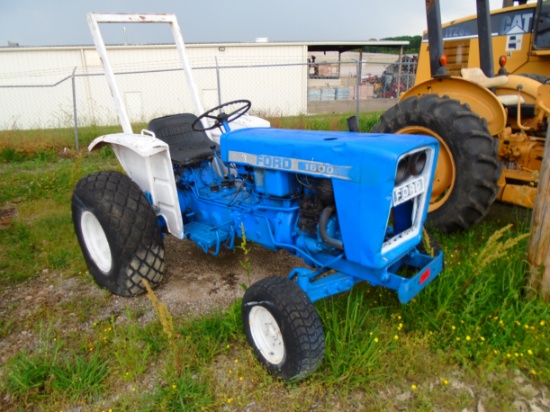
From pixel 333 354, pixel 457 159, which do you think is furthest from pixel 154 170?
pixel 457 159

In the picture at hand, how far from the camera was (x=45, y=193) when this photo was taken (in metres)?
5.47

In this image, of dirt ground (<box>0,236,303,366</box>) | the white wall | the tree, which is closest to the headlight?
the tree

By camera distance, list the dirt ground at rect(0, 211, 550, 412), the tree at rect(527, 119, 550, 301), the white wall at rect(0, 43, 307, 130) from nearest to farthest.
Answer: the tree at rect(527, 119, 550, 301) < the dirt ground at rect(0, 211, 550, 412) < the white wall at rect(0, 43, 307, 130)

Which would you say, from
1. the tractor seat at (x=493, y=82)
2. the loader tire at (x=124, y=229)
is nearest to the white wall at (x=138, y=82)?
the tractor seat at (x=493, y=82)

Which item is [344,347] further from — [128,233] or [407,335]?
[128,233]

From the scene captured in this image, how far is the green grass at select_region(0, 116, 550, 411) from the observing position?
2100 mm

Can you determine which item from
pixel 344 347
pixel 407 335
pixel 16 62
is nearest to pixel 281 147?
pixel 344 347

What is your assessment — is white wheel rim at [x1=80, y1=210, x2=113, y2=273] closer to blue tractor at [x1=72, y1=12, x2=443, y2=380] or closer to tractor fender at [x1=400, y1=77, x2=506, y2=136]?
blue tractor at [x1=72, y1=12, x2=443, y2=380]

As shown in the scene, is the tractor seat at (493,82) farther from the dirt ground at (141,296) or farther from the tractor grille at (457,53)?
the dirt ground at (141,296)

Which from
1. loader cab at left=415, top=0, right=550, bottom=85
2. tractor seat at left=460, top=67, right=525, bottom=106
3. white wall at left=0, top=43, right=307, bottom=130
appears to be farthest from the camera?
white wall at left=0, top=43, right=307, bottom=130

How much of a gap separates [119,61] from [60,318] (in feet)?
55.5

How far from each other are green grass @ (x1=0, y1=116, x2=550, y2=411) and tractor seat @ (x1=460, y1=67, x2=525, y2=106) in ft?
5.40

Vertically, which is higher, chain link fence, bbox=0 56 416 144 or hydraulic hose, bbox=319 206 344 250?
hydraulic hose, bbox=319 206 344 250

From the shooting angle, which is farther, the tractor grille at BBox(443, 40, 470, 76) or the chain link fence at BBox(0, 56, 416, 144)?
the chain link fence at BBox(0, 56, 416, 144)
